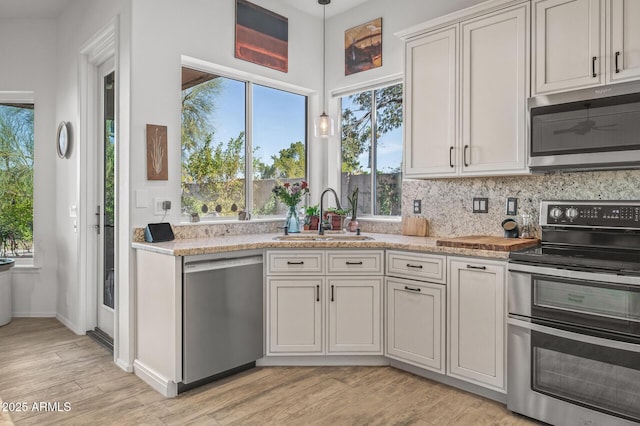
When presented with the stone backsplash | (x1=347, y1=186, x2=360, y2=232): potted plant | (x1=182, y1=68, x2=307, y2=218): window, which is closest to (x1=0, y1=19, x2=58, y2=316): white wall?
(x1=182, y1=68, x2=307, y2=218): window

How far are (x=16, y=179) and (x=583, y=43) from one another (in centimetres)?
524

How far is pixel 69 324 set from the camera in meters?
3.97

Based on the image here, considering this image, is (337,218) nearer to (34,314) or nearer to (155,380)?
(155,380)

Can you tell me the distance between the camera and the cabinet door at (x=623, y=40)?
2.21 metres

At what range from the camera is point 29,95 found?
4371 millimetres

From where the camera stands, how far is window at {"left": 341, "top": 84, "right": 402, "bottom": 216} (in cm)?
382

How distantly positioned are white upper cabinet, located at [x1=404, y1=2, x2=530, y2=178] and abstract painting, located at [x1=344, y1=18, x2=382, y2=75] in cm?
68

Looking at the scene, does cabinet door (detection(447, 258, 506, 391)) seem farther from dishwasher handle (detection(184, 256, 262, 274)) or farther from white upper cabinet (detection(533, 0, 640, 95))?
dishwasher handle (detection(184, 256, 262, 274))

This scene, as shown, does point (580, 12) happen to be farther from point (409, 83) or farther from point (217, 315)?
point (217, 315)

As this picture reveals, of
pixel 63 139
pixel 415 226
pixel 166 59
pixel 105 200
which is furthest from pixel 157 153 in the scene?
pixel 415 226

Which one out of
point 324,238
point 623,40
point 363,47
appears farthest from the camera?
point 363,47

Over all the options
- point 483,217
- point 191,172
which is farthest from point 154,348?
point 483,217

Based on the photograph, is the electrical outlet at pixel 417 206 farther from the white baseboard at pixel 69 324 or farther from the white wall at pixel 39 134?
the white wall at pixel 39 134

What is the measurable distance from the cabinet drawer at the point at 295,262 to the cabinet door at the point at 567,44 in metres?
1.78
